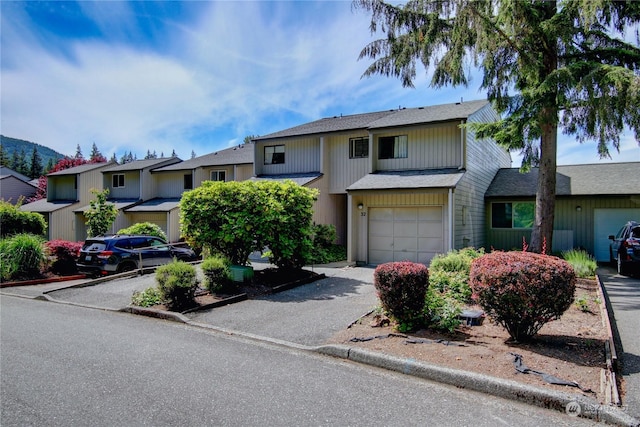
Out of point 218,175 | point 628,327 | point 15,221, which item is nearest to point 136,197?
point 218,175

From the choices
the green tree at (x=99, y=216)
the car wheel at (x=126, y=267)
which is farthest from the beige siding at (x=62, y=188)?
the car wheel at (x=126, y=267)

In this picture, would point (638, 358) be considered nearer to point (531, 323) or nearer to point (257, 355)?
point (531, 323)

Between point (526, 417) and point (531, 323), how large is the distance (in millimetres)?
1807

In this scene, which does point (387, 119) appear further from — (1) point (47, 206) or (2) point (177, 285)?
(1) point (47, 206)

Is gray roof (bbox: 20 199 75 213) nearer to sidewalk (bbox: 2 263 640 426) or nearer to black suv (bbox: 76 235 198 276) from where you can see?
black suv (bbox: 76 235 198 276)

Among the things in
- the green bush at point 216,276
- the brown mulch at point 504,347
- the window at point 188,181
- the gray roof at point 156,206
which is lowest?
the brown mulch at point 504,347

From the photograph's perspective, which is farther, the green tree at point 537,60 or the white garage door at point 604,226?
the white garage door at point 604,226

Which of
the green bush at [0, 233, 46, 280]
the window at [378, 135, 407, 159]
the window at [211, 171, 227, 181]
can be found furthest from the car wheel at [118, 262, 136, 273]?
the window at [211, 171, 227, 181]

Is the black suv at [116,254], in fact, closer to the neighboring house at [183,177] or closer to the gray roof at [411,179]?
the neighboring house at [183,177]

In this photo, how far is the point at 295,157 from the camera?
63.7 ft

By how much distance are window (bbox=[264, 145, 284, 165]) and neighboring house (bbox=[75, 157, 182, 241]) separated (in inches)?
277

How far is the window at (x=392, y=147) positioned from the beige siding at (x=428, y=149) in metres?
0.16

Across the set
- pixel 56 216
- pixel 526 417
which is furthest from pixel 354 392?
pixel 56 216

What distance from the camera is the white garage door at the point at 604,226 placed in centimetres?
1576
